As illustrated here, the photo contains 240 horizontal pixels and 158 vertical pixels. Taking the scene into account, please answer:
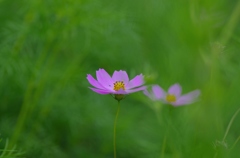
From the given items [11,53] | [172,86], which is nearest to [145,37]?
[11,53]

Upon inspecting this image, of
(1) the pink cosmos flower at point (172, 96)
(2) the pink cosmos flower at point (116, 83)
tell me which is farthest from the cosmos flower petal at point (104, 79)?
(1) the pink cosmos flower at point (172, 96)

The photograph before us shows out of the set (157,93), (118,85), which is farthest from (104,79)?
(157,93)

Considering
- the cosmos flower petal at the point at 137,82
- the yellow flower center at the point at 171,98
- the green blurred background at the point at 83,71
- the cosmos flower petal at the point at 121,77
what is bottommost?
the cosmos flower petal at the point at 137,82

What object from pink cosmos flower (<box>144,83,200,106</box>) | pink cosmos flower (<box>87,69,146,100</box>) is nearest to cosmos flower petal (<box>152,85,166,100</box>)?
pink cosmos flower (<box>144,83,200,106</box>)

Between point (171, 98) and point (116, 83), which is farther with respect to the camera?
point (171, 98)

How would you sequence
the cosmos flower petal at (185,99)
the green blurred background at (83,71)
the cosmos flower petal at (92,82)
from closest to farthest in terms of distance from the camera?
the cosmos flower petal at (92,82), the cosmos flower petal at (185,99), the green blurred background at (83,71)

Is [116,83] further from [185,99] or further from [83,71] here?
[83,71]

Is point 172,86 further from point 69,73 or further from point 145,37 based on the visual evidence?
point 145,37

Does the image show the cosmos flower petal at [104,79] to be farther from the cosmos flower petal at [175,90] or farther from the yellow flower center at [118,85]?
the cosmos flower petal at [175,90]

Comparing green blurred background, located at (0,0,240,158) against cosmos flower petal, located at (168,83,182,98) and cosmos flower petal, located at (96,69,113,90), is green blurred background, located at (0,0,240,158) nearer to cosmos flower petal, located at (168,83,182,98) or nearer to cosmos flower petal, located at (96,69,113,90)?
cosmos flower petal, located at (168,83,182,98)

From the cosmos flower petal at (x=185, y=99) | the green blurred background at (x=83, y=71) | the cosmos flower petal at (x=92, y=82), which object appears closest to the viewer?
the cosmos flower petal at (x=92, y=82)
